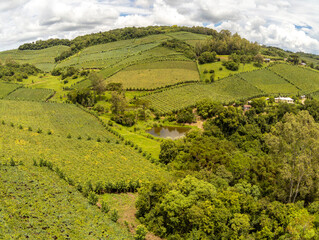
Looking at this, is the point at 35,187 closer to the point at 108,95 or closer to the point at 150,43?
the point at 108,95

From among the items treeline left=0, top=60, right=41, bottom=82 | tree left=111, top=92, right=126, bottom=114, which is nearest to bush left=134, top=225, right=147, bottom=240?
tree left=111, top=92, right=126, bottom=114

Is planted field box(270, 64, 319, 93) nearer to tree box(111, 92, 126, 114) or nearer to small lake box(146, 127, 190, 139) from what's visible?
small lake box(146, 127, 190, 139)

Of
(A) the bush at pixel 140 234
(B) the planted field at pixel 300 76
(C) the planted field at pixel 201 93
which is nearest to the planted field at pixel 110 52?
(C) the planted field at pixel 201 93

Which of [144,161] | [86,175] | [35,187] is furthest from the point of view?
[144,161]

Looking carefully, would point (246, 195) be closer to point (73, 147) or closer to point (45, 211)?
point (45, 211)

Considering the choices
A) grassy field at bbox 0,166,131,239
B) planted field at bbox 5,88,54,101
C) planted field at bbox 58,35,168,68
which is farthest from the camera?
planted field at bbox 58,35,168,68

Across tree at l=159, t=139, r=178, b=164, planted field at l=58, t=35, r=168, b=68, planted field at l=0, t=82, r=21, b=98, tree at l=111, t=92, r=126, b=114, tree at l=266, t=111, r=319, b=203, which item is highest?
planted field at l=58, t=35, r=168, b=68

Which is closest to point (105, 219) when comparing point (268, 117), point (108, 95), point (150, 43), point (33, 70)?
point (268, 117)
